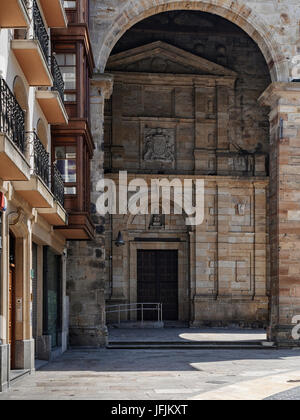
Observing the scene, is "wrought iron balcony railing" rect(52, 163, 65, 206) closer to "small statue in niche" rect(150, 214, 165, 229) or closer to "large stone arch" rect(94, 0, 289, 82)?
"large stone arch" rect(94, 0, 289, 82)

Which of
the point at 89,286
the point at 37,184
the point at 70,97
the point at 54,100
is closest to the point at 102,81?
the point at 70,97

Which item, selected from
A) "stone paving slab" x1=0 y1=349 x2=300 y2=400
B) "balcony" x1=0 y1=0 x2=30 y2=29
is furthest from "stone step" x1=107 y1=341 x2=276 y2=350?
"balcony" x1=0 y1=0 x2=30 y2=29

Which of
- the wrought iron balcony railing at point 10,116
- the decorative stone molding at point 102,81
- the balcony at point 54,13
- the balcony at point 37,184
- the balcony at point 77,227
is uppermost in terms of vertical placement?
the balcony at point 54,13

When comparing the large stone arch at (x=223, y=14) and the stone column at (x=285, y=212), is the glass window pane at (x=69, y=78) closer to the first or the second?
the large stone arch at (x=223, y=14)

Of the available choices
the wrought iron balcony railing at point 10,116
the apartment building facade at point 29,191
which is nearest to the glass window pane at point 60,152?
the apartment building facade at point 29,191

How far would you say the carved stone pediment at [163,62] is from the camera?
2798 cm

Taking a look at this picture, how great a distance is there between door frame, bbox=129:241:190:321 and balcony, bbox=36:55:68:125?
38.1 feet

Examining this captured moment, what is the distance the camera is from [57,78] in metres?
16.8

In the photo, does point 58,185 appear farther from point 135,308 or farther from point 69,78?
point 135,308

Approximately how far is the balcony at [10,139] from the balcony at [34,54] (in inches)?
51.4

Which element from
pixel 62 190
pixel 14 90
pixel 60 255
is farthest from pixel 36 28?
pixel 60 255

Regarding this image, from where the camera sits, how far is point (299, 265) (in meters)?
20.8
